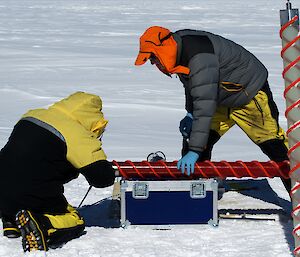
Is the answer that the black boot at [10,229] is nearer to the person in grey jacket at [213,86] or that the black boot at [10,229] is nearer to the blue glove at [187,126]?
the person in grey jacket at [213,86]

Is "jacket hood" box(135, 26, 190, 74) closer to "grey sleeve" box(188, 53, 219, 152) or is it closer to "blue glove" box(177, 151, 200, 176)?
"grey sleeve" box(188, 53, 219, 152)

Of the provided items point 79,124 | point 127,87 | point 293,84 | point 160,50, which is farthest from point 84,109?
point 127,87

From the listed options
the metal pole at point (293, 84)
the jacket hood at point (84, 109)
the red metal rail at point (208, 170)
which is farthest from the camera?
the red metal rail at point (208, 170)

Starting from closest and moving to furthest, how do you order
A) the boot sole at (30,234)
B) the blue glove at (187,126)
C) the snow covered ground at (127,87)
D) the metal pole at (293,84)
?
1. the metal pole at (293,84)
2. the boot sole at (30,234)
3. the snow covered ground at (127,87)
4. the blue glove at (187,126)

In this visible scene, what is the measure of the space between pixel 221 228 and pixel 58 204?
37.3 inches

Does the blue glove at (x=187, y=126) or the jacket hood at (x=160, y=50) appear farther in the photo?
the blue glove at (x=187, y=126)

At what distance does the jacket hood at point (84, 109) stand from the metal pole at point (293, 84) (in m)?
1.02

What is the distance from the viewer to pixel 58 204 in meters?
4.02

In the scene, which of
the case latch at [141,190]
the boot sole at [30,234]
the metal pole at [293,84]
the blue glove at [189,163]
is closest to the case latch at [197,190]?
the blue glove at [189,163]

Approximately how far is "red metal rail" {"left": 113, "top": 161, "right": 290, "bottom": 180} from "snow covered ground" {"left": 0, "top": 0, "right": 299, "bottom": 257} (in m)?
0.32

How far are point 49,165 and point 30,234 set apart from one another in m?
0.37

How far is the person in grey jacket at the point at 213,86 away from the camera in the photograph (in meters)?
4.09

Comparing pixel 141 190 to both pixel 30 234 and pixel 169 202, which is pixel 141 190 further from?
pixel 30 234

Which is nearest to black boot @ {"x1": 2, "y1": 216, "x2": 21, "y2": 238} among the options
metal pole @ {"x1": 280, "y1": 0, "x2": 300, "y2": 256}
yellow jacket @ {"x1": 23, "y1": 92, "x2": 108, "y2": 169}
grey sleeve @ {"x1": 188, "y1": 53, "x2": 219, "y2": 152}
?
yellow jacket @ {"x1": 23, "y1": 92, "x2": 108, "y2": 169}
